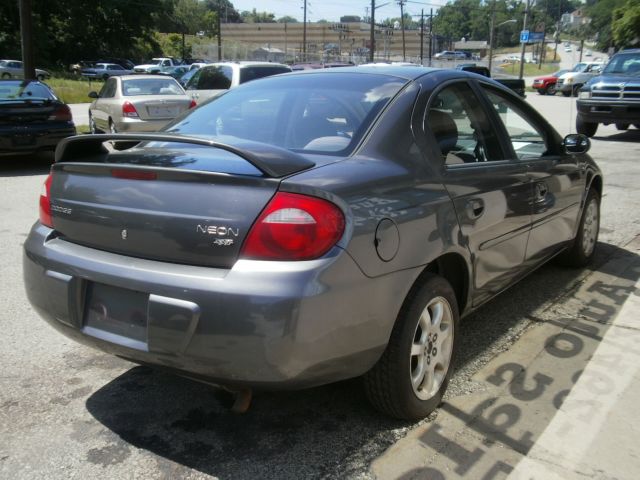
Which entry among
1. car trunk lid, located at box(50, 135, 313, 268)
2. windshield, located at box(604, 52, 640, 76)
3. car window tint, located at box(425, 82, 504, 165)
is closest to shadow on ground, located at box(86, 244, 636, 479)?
car trunk lid, located at box(50, 135, 313, 268)

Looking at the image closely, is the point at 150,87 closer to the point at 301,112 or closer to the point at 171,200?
the point at 301,112

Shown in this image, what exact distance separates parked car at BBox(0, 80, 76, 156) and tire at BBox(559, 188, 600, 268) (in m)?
8.17

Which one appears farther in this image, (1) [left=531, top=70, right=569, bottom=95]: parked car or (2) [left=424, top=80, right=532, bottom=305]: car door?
(1) [left=531, top=70, right=569, bottom=95]: parked car

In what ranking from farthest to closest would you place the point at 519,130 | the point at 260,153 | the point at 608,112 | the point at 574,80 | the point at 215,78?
the point at 574,80 < the point at 608,112 < the point at 215,78 < the point at 519,130 < the point at 260,153

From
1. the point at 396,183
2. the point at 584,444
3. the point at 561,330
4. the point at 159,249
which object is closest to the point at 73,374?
the point at 159,249

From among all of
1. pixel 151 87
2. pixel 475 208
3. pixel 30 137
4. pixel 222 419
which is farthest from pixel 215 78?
pixel 222 419

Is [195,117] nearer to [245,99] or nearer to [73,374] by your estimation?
[245,99]

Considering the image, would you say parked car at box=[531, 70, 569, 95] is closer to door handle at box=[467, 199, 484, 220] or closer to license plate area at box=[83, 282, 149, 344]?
door handle at box=[467, 199, 484, 220]

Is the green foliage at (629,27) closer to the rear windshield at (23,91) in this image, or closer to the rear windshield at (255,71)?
the rear windshield at (255,71)

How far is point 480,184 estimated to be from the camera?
10.4ft

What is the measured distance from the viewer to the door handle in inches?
119

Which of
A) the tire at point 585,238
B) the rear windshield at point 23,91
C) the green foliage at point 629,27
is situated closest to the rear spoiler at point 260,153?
the tire at point 585,238

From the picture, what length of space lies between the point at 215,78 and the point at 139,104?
6.88 ft

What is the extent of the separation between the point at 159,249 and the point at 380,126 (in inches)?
45.1
